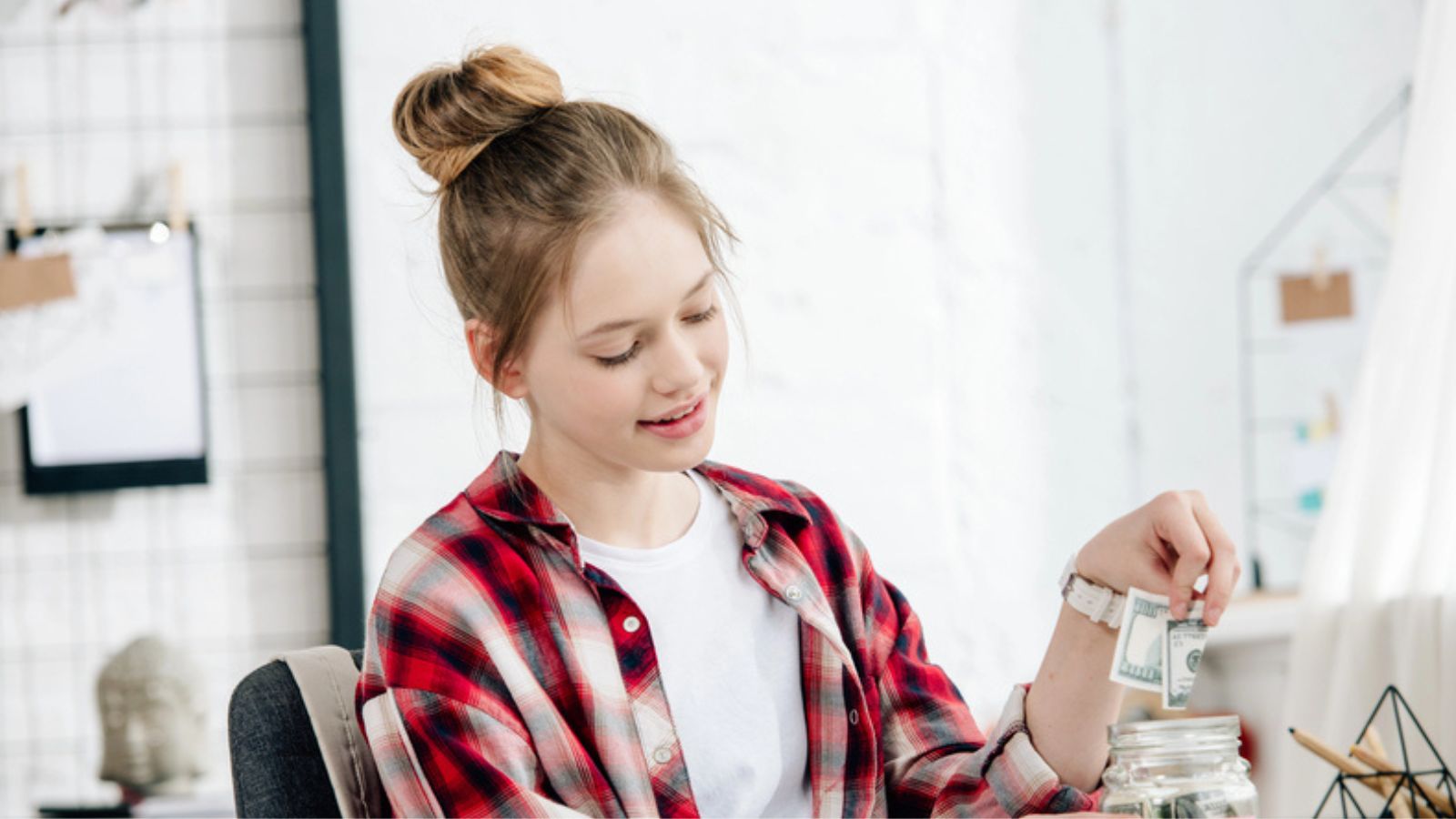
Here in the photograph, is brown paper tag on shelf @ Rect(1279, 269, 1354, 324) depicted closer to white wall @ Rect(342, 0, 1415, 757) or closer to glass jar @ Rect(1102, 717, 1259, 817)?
white wall @ Rect(342, 0, 1415, 757)

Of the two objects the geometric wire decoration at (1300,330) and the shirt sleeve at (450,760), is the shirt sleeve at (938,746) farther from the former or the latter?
the geometric wire decoration at (1300,330)

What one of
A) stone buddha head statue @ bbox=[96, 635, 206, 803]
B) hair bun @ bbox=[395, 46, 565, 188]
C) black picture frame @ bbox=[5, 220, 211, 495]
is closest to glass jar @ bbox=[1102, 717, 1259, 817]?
hair bun @ bbox=[395, 46, 565, 188]

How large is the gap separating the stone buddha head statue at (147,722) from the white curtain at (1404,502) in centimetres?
148

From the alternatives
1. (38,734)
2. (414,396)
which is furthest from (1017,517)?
(38,734)

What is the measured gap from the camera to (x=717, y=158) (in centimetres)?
243

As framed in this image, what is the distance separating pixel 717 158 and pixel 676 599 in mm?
1369

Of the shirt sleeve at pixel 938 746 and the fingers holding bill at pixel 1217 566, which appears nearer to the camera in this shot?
the fingers holding bill at pixel 1217 566

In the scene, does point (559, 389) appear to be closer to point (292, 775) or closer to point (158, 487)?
point (292, 775)

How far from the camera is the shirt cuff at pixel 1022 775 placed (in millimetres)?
1039

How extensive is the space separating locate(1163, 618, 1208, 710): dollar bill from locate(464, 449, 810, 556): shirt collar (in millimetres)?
353

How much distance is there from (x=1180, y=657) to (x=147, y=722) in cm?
176

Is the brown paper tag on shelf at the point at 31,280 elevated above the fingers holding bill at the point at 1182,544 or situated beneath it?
elevated above

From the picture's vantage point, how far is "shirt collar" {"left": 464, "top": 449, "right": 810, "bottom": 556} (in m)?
1.12

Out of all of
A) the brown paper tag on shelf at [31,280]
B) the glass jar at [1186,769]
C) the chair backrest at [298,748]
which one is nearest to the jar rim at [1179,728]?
the glass jar at [1186,769]
